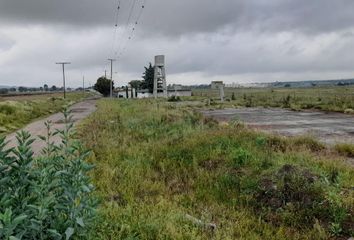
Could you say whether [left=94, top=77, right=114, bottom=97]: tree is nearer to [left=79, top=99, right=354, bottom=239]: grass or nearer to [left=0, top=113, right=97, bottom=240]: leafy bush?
[left=79, top=99, right=354, bottom=239]: grass

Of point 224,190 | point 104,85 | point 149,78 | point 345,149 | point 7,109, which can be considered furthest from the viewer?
point 104,85

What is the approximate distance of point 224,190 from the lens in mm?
8320

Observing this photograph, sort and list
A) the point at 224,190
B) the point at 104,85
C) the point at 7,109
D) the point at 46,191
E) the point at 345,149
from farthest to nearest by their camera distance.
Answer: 1. the point at 104,85
2. the point at 7,109
3. the point at 345,149
4. the point at 224,190
5. the point at 46,191

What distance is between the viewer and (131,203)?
702cm

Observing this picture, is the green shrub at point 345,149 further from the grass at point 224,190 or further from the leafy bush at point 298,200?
the leafy bush at point 298,200

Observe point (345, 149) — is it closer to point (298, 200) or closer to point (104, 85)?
point (298, 200)

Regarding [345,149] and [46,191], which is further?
[345,149]

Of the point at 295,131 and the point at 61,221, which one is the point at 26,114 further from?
the point at 61,221

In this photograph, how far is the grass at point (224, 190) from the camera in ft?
19.6

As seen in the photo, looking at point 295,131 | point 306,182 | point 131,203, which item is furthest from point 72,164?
point 295,131

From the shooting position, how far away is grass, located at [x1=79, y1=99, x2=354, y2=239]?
235 inches

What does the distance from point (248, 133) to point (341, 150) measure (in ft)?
8.61

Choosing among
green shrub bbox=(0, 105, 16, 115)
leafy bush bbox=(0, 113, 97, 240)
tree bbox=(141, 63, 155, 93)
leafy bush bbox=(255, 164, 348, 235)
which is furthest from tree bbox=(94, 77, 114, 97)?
leafy bush bbox=(0, 113, 97, 240)

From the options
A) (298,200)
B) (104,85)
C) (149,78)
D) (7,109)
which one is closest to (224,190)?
(298,200)
